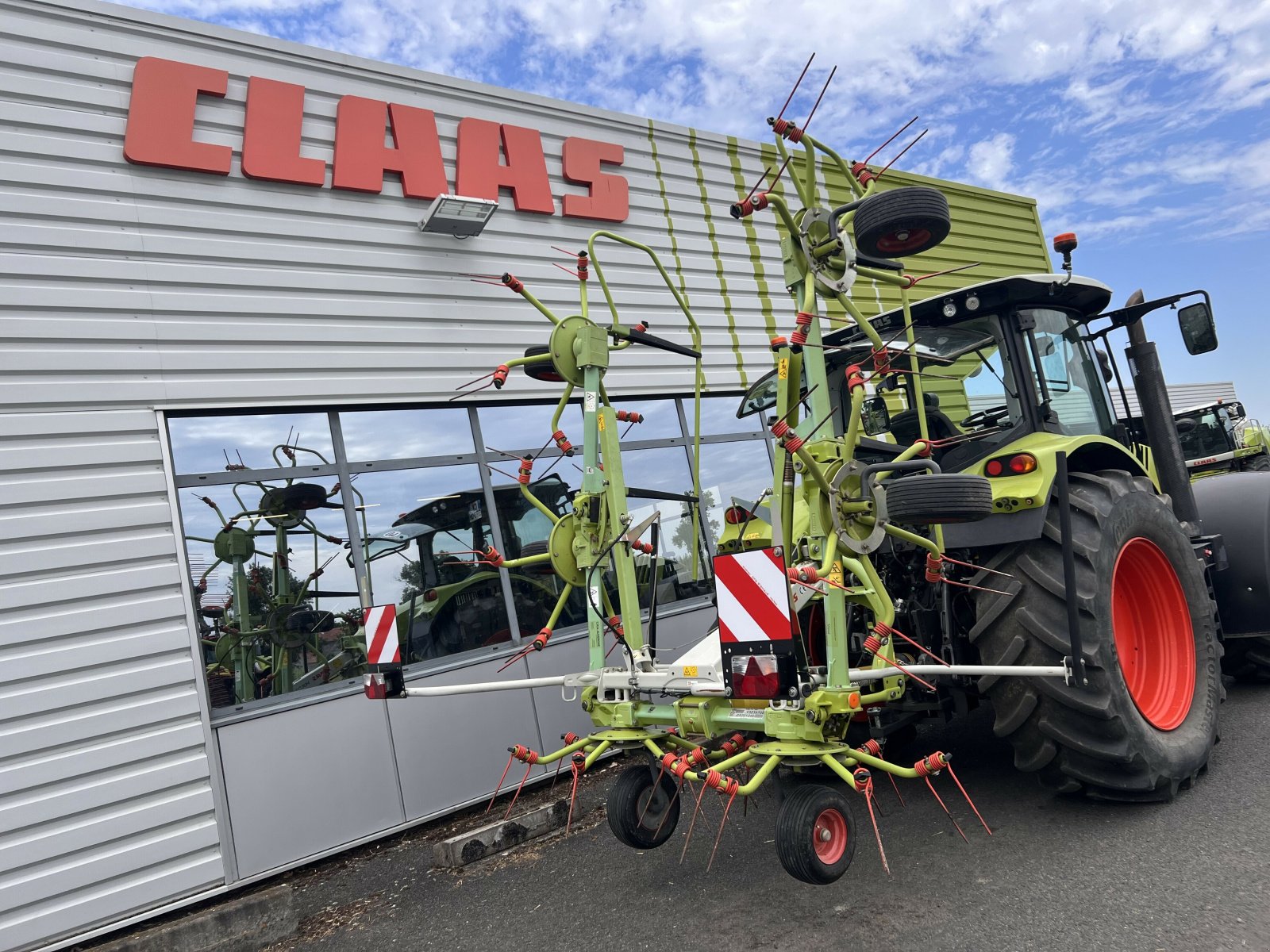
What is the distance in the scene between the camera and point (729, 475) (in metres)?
7.35

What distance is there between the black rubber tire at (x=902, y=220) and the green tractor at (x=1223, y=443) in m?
10.2

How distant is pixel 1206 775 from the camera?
13.1 ft

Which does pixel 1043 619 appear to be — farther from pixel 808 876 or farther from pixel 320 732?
pixel 320 732

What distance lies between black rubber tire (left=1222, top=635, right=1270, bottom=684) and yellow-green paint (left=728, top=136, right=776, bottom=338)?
Answer: 4.07 meters

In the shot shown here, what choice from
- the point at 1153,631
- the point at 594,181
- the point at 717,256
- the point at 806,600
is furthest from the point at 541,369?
the point at 717,256

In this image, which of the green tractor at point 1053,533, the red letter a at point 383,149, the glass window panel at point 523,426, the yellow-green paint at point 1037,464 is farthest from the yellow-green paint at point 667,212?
the yellow-green paint at point 1037,464

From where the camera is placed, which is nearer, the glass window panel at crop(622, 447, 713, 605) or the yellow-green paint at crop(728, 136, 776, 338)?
the glass window panel at crop(622, 447, 713, 605)

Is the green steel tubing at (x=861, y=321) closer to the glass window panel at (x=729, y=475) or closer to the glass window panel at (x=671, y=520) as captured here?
the glass window panel at (x=671, y=520)

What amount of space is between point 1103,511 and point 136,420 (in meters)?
4.65

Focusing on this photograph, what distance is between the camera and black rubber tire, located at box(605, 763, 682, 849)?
3.42 m

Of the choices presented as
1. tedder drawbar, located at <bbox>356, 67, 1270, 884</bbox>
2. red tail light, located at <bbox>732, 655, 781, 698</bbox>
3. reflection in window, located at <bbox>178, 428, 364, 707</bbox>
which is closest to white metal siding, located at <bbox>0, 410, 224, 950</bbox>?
reflection in window, located at <bbox>178, 428, 364, 707</bbox>

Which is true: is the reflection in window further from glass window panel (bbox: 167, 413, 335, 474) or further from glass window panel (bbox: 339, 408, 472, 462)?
glass window panel (bbox: 339, 408, 472, 462)

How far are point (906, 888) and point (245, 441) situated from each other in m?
3.98

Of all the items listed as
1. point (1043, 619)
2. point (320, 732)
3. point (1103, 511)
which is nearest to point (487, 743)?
point (320, 732)
